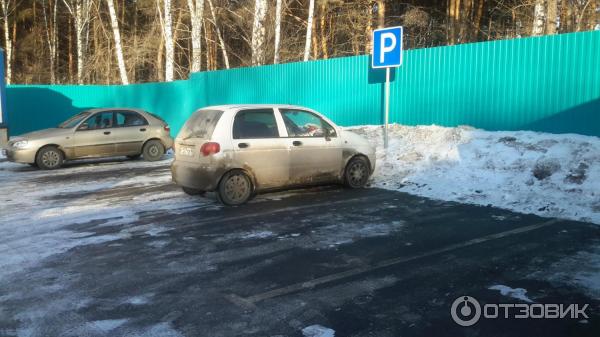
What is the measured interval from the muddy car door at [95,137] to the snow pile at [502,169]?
737 centimetres

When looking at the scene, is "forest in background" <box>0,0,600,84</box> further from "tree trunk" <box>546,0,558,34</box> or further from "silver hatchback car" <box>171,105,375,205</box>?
"silver hatchback car" <box>171,105,375,205</box>

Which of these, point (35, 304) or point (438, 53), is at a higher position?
point (438, 53)

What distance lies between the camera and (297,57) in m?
28.3

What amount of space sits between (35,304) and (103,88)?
20.1 meters

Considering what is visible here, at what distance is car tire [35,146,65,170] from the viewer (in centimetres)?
1352

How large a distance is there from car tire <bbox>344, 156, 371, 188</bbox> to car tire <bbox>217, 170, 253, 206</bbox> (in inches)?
79.8

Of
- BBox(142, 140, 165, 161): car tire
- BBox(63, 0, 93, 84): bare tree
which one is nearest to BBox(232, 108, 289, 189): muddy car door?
BBox(142, 140, 165, 161): car tire

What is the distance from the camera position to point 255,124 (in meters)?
8.70

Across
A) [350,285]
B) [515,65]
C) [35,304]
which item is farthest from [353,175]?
[35,304]

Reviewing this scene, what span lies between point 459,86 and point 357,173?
3463mm

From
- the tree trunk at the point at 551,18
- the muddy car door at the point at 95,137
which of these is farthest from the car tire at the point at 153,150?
the tree trunk at the point at 551,18

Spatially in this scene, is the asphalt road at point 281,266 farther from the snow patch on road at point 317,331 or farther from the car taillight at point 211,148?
the car taillight at point 211,148

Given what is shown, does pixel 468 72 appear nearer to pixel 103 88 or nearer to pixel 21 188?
pixel 21 188

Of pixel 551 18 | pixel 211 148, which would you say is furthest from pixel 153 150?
pixel 551 18
